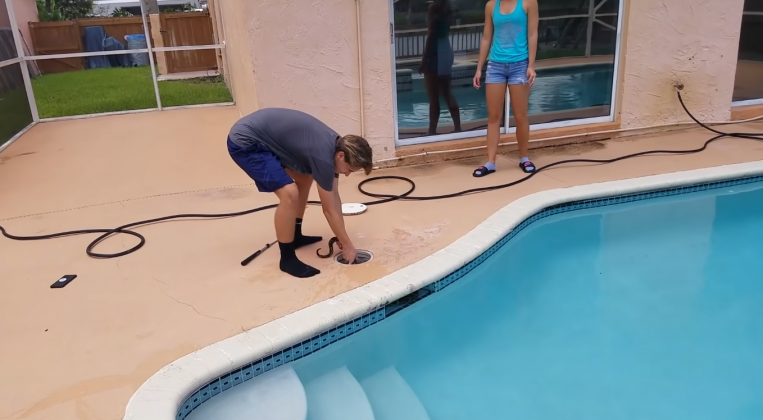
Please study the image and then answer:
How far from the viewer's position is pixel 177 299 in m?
2.90

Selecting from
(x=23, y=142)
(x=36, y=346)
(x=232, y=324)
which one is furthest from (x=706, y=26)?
(x=23, y=142)

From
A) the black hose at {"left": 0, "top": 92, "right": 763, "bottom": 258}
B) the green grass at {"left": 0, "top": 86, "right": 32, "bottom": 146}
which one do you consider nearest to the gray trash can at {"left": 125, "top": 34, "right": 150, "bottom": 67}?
the green grass at {"left": 0, "top": 86, "right": 32, "bottom": 146}

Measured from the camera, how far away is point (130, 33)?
17516mm

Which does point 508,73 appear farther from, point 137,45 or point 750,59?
point 137,45

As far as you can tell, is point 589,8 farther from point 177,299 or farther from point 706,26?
point 177,299

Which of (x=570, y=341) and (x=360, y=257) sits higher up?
(x=360, y=257)

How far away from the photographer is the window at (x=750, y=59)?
261 inches

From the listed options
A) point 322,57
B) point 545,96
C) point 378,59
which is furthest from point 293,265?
point 545,96

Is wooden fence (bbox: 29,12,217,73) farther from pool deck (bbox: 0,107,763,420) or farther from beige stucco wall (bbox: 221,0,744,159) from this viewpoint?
beige stucco wall (bbox: 221,0,744,159)

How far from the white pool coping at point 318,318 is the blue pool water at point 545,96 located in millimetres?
1516

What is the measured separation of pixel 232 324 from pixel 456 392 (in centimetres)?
106

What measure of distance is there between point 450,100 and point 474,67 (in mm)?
359

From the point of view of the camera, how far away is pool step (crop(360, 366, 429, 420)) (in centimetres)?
245

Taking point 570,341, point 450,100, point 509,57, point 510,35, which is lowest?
point 570,341
